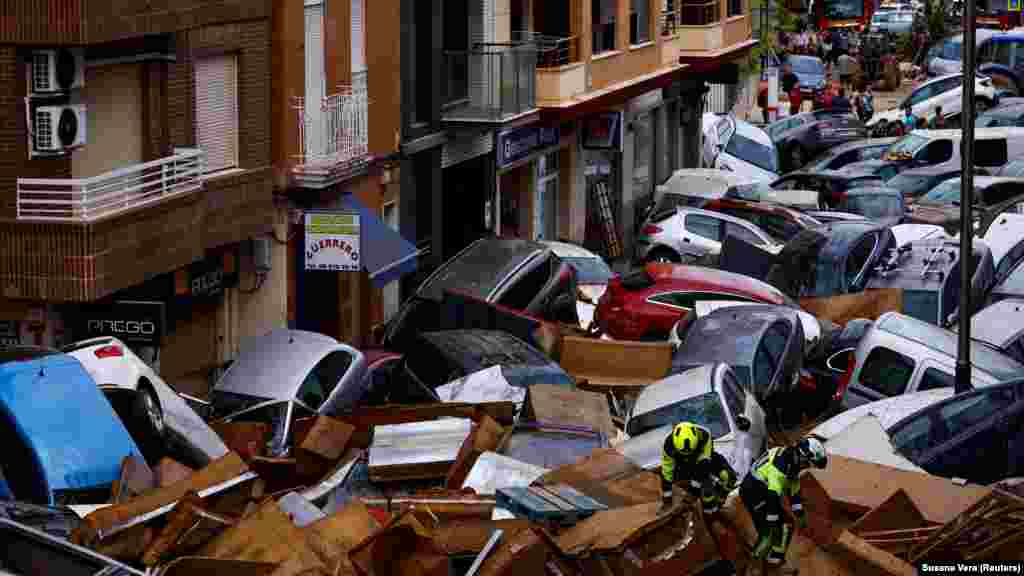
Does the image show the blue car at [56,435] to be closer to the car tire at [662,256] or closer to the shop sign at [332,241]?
the shop sign at [332,241]

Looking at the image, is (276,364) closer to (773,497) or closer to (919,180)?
(773,497)

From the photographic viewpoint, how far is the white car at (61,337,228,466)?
17734mm

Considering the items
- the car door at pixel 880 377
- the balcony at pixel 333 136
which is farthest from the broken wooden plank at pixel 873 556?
the balcony at pixel 333 136

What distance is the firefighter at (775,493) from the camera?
1449cm

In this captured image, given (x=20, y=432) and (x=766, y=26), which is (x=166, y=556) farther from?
(x=766, y=26)

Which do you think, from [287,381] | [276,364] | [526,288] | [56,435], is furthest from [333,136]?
[56,435]

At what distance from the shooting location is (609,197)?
127ft

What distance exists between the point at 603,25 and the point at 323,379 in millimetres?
17617

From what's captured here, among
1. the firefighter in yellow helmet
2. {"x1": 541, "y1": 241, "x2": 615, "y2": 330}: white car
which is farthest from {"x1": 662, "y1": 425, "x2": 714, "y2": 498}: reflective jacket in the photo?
{"x1": 541, "y1": 241, "x2": 615, "y2": 330}: white car

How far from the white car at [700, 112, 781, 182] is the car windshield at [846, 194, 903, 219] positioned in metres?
7.06

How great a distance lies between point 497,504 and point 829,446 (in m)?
→ 4.00

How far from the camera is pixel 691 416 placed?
18.6 metres

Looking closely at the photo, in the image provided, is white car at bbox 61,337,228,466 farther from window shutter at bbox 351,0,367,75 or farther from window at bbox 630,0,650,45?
window at bbox 630,0,650,45

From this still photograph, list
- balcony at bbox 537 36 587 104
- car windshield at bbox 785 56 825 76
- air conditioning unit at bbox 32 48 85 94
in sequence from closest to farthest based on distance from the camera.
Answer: air conditioning unit at bbox 32 48 85 94, balcony at bbox 537 36 587 104, car windshield at bbox 785 56 825 76
